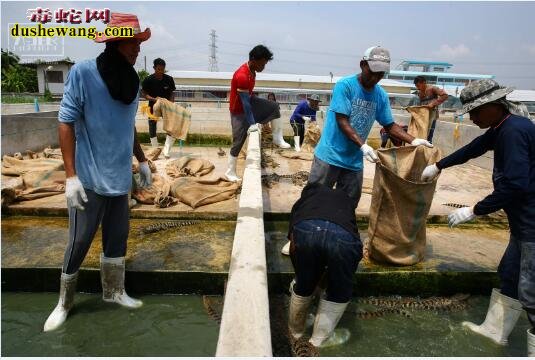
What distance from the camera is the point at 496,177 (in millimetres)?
2449

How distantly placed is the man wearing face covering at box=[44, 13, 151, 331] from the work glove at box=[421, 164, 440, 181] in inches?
93.1

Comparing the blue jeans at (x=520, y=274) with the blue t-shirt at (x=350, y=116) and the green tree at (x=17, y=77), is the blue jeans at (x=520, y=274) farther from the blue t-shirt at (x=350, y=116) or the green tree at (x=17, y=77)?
the green tree at (x=17, y=77)

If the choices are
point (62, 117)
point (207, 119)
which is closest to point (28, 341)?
point (62, 117)

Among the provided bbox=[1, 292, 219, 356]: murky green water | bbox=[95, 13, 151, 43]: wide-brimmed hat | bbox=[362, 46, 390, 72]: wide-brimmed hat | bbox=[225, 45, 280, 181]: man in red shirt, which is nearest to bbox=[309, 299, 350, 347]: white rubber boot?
bbox=[1, 292, 219, 356]: murky green water

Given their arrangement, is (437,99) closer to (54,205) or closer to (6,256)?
(54,205)

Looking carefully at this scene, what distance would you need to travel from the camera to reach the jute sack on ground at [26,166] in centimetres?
500

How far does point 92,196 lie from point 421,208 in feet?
8.52

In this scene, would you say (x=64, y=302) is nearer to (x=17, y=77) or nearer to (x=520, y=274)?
(x=520, y=274)

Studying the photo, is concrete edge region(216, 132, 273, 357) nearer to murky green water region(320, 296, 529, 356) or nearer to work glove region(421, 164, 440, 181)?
murky green water region(320, 296, 529, 356)

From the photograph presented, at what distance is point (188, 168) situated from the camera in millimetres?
5801

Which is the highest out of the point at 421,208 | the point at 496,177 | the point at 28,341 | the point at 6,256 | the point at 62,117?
the point at 62,117

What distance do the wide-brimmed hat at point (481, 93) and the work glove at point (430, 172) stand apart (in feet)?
1.95

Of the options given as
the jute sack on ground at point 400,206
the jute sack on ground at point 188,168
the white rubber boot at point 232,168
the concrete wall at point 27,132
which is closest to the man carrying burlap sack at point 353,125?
the jute sack on ground at point 400,206

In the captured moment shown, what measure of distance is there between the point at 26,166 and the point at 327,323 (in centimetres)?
499
